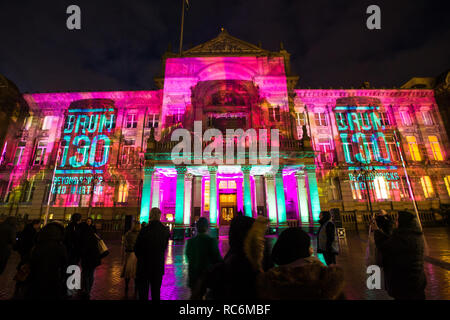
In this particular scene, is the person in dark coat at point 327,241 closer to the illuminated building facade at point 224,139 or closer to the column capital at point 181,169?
the column capital at point 181,169

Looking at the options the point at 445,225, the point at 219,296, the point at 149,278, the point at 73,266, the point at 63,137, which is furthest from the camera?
the point at 63,137

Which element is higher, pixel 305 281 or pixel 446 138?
pixel 446 138

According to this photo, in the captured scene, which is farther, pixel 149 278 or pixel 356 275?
pixel 356 275

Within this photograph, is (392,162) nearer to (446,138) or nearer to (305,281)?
(446,138)

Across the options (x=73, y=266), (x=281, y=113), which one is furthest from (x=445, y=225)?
(x=73, y=266)

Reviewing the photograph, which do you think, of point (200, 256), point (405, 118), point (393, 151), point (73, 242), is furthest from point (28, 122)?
point (405, 118)

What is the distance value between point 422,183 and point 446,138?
794cm

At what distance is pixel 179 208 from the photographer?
67.1ft

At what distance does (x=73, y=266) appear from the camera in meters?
6.05

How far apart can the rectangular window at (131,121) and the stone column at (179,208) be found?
41.2 feet

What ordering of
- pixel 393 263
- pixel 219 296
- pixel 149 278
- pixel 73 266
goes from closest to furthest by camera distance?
pixel 219 296, pixel 393 263, pixel 149 278, pixel 73 266

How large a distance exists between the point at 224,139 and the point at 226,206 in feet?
29.9

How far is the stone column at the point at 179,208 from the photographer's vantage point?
1902 centimetres

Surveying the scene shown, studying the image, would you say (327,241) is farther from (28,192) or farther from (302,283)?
(28,192)
